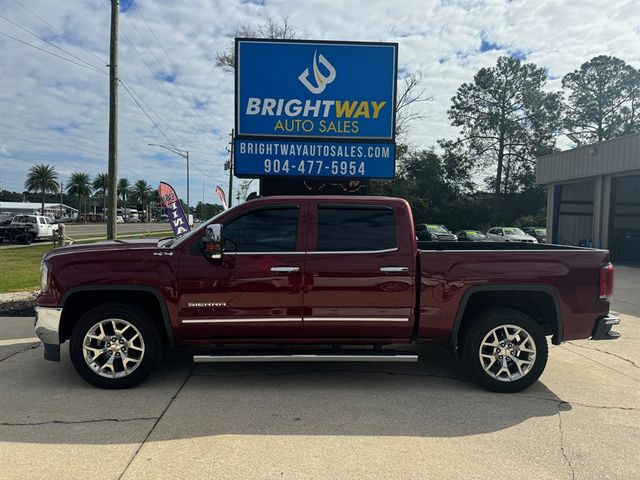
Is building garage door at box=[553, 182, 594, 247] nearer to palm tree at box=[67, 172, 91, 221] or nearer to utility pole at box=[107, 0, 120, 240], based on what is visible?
utility pole at box=[107, 0, 120, 240]

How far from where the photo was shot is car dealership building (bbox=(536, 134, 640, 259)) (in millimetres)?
21619

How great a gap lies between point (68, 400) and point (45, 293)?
3.42ft

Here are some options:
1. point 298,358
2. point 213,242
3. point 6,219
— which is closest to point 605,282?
point 298,358

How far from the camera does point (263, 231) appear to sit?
455 cm

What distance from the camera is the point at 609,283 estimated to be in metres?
4.57

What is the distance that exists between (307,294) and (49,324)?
98.1 inches

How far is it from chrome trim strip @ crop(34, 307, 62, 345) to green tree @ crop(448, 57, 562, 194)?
54.5 meters

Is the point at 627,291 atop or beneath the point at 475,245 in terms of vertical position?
beneath

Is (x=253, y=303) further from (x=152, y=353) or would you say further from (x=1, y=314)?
(x=1, y=314)

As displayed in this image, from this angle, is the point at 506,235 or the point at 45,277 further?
the point at 506,235

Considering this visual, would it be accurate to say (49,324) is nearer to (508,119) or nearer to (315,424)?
(315,424)

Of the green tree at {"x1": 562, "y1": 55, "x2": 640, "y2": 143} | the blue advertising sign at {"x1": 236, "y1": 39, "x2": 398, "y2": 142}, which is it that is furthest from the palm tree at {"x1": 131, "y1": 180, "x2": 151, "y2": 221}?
the blue advertising sign at {"x1": 236, "y1": 39, "x2": 398, "y2": 142}

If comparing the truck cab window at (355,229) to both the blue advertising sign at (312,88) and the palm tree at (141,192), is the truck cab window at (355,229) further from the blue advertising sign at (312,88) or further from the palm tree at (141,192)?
the palm tree at (141,192)

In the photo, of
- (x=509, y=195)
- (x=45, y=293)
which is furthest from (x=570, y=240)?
(x=45, y=293)
